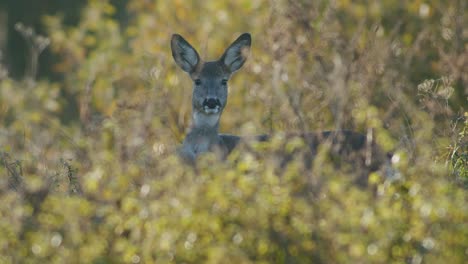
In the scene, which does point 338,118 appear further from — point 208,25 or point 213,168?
point 208,25

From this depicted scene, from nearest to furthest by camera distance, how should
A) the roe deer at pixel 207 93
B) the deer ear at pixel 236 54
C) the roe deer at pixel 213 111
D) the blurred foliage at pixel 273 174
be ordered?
1. the blurred foliage at pixel 273 174
2. the roe deer at pixel 213 111
3. the roe deer at pixel 207 93
4. the deer ear at pixel 236 54

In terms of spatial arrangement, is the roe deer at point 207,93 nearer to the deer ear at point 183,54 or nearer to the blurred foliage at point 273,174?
the deer ear at point 183,54

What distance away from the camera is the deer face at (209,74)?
374 inches

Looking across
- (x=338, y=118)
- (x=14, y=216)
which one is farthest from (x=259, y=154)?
(x=14, y=216)

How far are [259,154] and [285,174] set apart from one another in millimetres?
1393

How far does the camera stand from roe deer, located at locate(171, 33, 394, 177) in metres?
8.58

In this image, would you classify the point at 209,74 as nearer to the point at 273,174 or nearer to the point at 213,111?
the point at 213,111

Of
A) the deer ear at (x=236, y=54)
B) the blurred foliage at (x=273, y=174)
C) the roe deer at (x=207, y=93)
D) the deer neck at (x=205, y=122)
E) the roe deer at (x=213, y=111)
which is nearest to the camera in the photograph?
the blurred foliage at (x=273, y=174)

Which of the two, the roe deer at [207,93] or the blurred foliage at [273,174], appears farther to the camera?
the roe deer at [207,93]

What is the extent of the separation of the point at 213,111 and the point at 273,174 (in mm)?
2937

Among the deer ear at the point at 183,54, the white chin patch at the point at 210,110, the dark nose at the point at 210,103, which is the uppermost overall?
the deer ear at the point at 183,54

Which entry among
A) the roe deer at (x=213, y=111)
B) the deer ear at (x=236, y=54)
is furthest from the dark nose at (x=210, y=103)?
the deer ear at (x=236, y=54)

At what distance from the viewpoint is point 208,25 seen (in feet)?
44.5

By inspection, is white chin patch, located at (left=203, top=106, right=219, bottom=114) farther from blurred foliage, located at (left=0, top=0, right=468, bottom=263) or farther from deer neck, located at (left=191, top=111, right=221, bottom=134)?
blurred foliage, located at (left=0, top=0, right=468, bottom=263)
